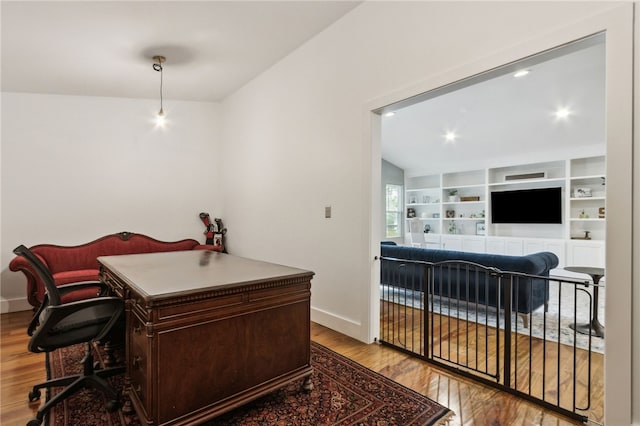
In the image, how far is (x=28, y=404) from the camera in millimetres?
2010

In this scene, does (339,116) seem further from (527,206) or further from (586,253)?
(586,253)

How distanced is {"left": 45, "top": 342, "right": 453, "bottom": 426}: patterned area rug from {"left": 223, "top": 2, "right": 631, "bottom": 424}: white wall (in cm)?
81

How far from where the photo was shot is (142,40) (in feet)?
10.9

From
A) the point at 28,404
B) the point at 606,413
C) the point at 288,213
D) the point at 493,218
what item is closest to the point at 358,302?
the point at 288,213

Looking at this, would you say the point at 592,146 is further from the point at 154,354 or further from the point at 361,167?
the point at 154,354

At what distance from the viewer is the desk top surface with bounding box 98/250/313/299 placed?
1677 millimetres

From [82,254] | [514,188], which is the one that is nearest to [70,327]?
[82,254]

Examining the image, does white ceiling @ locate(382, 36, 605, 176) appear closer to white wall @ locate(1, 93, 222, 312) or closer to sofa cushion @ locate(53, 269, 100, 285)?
white wall @ locate(1, 93, 222, 312)

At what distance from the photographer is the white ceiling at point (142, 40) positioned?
9.37ft

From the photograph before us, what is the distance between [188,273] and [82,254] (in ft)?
11.1

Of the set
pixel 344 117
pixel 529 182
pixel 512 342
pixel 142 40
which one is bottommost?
pixel 512 342

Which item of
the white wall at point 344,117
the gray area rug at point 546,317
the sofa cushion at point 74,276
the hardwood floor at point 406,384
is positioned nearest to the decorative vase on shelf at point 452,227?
the gray area rug at point 546,317

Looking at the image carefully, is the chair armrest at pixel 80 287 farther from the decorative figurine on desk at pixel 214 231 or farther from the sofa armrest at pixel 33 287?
the decorative figurine on desk at pixel 214 231

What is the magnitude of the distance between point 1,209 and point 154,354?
13.7ft
